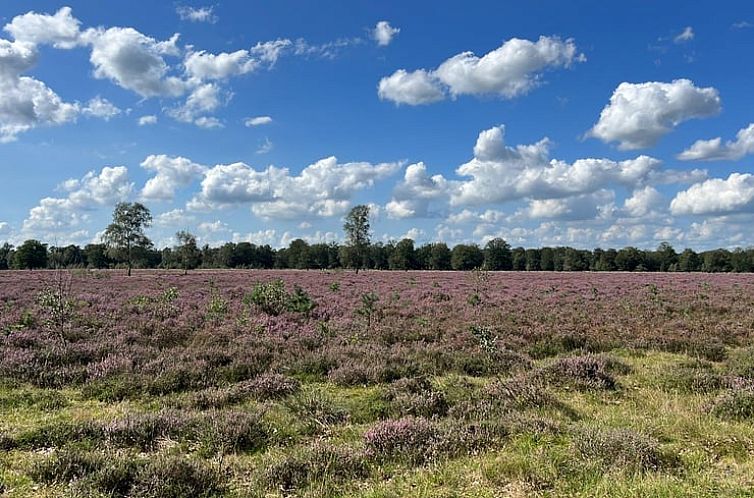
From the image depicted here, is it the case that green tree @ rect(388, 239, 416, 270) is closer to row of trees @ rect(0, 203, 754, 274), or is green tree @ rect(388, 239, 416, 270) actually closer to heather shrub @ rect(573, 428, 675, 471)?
row of trees @ rect(0, 203, 754, 274)

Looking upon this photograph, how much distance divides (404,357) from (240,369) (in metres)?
3.55

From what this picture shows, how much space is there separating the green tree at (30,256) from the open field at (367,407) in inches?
2963

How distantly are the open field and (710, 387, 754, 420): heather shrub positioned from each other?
27mm

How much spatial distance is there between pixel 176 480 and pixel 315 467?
140 cm

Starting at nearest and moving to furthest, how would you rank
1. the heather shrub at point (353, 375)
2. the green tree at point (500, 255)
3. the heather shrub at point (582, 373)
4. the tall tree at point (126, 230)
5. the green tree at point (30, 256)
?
the heather shrub at point (582, 373), the heather shrub at point (353, 375), the tall tree at point (126, 230), the green tree at point (30, 256), the green tree at point (500, 255)

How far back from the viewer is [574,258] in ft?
303

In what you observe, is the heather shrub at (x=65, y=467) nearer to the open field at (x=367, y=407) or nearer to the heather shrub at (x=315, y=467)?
the open field at (x=367, y=407)

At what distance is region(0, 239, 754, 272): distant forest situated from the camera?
82.3 meters

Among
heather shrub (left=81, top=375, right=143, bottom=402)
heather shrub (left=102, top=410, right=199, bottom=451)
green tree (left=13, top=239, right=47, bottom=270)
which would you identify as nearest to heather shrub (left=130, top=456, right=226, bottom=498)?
heather shrub (left=102, top=410, right=199, bottom=451)

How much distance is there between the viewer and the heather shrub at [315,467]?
5082 mm

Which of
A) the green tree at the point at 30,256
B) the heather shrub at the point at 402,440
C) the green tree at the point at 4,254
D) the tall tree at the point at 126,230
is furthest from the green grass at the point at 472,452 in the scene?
the green tree at the point at 4,254

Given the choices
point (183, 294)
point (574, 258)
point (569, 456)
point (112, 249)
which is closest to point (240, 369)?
point (569, 456)

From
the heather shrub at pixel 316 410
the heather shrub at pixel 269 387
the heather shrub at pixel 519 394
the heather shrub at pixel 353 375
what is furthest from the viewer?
the heather shrub at pixel 353 375

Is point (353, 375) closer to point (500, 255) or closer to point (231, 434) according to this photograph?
point (231, 434)
